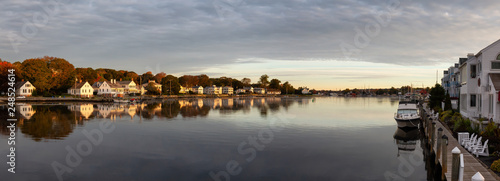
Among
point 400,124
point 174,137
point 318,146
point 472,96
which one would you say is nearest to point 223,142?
point 174,137

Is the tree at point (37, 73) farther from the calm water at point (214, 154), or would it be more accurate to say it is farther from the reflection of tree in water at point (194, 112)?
the calm water at point (214, 154)

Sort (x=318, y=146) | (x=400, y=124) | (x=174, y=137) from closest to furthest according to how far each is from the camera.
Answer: (x=318, y=146) < (x=174, y=137) < (x=400, y=124)

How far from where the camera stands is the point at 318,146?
26.9 m

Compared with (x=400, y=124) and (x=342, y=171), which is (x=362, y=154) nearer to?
(x=342, y=171)

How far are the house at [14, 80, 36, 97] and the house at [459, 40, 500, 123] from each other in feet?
385

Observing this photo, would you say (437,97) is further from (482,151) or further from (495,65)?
(482,151)

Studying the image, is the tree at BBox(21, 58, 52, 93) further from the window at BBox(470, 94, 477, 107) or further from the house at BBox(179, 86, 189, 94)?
the window at BBox(470, 94, 477, 107)

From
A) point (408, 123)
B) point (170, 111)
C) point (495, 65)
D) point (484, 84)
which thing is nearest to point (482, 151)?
point (484, 84)

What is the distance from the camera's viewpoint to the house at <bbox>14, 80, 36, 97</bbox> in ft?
342

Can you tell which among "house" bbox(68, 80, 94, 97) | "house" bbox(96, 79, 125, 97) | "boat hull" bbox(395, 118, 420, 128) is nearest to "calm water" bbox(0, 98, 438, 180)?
"boat hull" bbox(395, 118, 420, 128)

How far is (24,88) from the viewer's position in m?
105

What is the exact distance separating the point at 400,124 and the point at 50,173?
3183cm

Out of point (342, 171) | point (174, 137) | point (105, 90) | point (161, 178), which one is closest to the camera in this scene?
point (161, 178)

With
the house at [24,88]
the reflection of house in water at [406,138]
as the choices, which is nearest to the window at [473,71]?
the reflection of house in water at [406,138]
